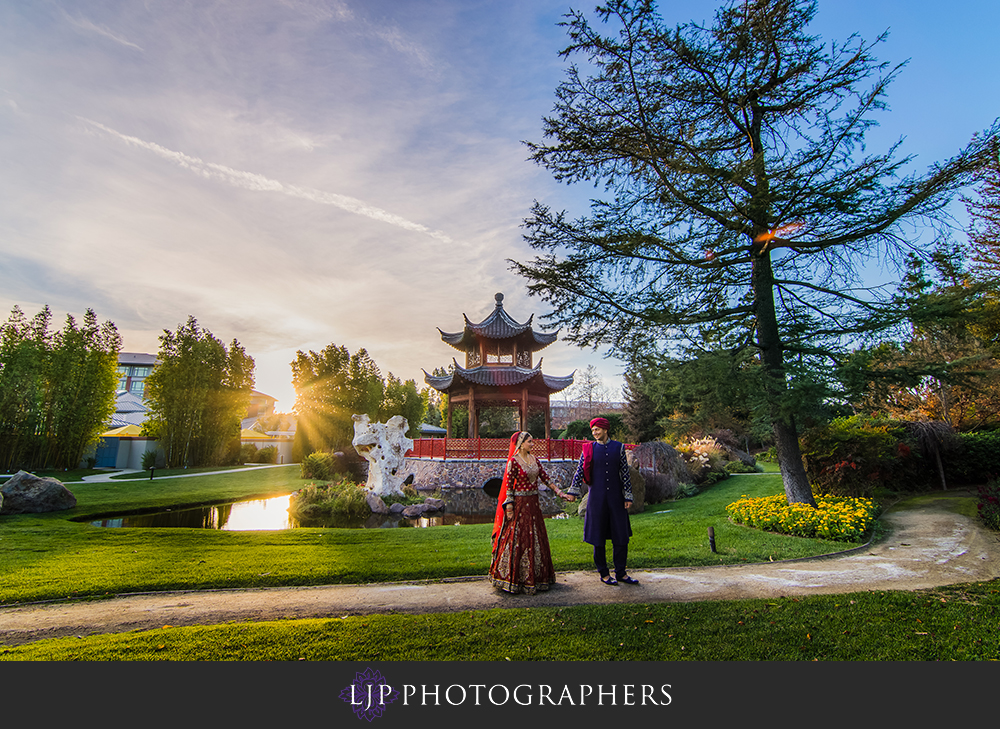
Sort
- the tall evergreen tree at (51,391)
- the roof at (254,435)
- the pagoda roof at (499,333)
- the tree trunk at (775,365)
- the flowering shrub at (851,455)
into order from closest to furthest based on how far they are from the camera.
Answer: the tree trunk at (775,365), the flowering shrub at (851,455), the tall evergreen tree at (51,391), the pagoda roof at (499,333), the roof at (254,435)

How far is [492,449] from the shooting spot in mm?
18016

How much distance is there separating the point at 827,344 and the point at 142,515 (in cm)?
1952

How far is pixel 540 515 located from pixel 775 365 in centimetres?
745

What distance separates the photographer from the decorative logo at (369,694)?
9.64ft

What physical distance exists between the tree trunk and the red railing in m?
8.03

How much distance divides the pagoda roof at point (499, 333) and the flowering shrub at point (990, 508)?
16263mm

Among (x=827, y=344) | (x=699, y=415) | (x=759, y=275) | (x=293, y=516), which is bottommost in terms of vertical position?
(x=293, y=516)

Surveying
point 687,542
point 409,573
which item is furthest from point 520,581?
point 687,542

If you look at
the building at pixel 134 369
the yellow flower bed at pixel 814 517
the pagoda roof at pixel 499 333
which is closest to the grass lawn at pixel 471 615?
the yellow flower bed at pixel 814 517

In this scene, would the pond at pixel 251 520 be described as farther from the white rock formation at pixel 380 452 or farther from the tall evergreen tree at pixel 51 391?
the tall evergreen tree at pixel 51 391

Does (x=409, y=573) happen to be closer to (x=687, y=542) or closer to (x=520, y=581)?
(x=520, y=581)

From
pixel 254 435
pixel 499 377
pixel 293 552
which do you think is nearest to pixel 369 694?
pixel 293 552

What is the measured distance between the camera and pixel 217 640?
3.74 m

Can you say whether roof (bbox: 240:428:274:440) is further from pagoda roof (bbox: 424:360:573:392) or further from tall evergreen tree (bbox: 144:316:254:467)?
pagoda roof (bbox: 424:360:573:392)
